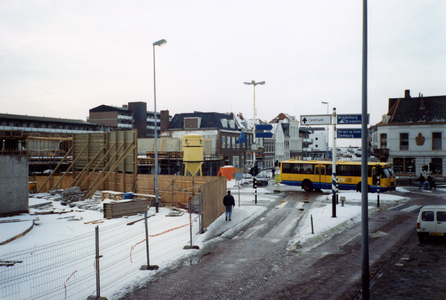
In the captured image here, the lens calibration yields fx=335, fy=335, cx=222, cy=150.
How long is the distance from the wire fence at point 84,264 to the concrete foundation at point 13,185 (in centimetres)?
667

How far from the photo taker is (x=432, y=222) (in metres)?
14.1

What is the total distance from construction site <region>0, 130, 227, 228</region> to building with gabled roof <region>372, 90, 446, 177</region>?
2862 centimetres

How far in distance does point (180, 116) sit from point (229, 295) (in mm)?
55204

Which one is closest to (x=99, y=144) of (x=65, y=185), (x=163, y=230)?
(x=65, y=185)

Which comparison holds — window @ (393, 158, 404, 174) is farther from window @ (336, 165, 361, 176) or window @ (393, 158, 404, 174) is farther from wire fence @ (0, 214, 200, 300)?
wire fence @ (0, 214, 200, 300)

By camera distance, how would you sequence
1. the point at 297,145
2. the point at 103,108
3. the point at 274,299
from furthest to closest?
the point at 103,108
the point at 297,145
the point at 274,299

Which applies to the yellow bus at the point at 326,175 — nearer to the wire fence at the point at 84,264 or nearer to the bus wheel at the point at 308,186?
the bus wheel at the point at 308,186

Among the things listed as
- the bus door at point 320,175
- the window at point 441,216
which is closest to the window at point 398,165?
the bus door at point 320,175

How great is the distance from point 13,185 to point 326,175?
24994 millimetres

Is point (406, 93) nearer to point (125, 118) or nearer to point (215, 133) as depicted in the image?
point (215, 133)

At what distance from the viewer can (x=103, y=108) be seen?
96.4 metres

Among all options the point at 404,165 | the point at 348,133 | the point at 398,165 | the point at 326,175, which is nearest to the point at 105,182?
the point at 326,175

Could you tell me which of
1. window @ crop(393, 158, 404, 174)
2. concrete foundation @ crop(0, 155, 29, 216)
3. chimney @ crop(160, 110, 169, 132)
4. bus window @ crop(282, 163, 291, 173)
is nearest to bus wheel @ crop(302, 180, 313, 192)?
bus window @ crop(282, 163, 291, 173)

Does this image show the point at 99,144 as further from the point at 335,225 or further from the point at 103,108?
the point at 103,108
